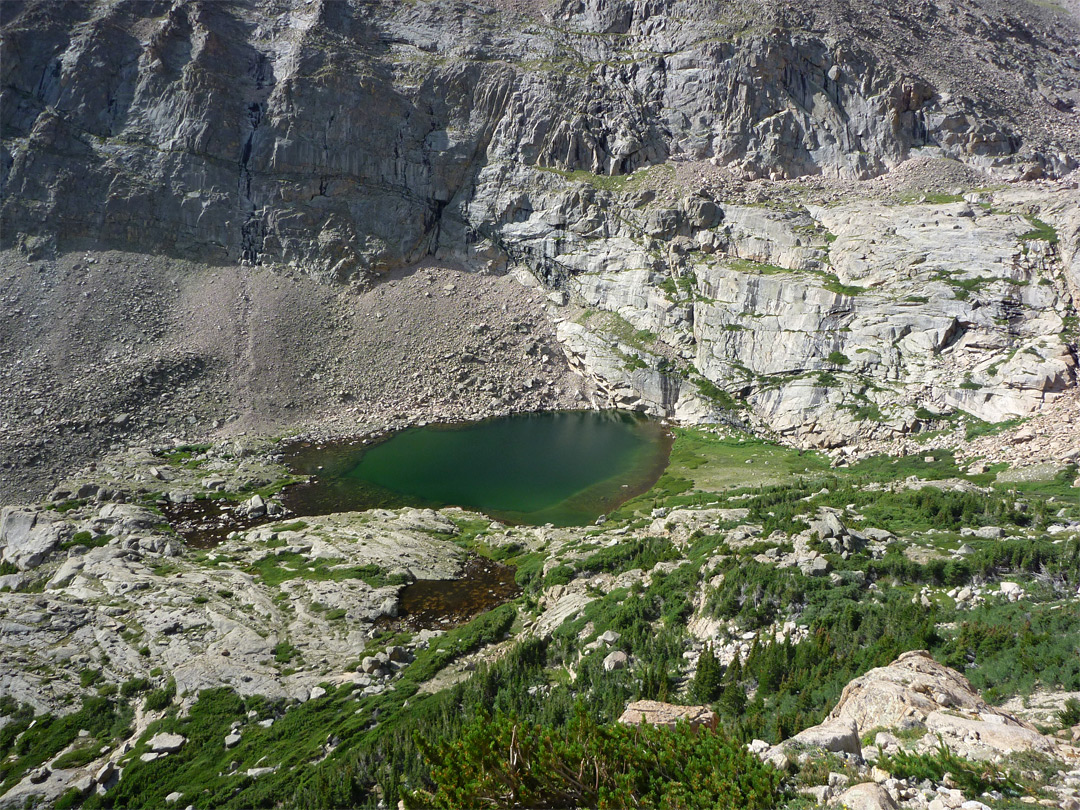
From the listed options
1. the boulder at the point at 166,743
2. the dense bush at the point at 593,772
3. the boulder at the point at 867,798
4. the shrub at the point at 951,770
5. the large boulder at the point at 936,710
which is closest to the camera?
the boulder at the point at 867,798

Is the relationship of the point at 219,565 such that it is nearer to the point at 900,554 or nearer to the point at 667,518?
the point at 667,518

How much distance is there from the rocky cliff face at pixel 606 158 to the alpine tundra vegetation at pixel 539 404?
1.51ft

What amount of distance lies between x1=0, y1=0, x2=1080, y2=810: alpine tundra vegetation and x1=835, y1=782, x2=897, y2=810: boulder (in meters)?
0.17

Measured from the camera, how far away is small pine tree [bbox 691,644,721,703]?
40.0 feet

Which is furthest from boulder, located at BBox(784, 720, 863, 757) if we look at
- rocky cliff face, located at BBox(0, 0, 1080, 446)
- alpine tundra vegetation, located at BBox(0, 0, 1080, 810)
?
rocky cliff face, located at BBox(0, 0, 1080, 446)

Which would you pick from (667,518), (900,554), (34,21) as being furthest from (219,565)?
(34,21)

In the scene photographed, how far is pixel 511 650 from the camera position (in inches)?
660

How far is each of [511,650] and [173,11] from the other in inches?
3315

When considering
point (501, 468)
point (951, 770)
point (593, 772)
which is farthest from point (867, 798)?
point (501, 468)

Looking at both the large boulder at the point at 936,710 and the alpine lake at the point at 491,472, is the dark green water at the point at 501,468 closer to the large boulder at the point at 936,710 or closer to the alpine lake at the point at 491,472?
the alpine lake at the point at 491,472

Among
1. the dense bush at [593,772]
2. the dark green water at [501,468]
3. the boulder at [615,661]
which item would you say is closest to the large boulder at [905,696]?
the dense bush at [593,772]

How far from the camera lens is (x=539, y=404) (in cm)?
5366

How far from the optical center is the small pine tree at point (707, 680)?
40.0 ft

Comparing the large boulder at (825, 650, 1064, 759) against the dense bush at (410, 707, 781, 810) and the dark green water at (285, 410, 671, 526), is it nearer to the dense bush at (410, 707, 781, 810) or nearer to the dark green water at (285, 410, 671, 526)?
the dense bush at (410, 707, 781, 810)
